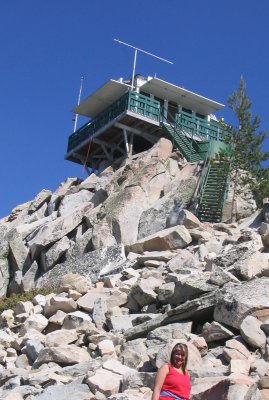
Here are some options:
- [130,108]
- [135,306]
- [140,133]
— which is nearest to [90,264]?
[135,306]

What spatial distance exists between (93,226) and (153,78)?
15.3m

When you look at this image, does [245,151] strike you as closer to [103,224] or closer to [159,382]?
[103,224]

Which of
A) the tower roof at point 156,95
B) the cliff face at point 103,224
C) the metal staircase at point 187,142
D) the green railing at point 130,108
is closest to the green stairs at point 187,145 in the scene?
the metal staircase at point 187,142

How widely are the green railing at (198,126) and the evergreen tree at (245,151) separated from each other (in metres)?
7.47

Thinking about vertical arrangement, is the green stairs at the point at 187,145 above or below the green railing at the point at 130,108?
below

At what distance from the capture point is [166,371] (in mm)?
6863

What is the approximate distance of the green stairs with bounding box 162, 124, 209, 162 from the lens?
97.8 feet

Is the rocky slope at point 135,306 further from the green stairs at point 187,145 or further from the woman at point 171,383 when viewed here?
the green stairs at point 187,145

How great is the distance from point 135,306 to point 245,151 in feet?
45.4

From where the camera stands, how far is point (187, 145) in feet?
102

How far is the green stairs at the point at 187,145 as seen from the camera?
97.8ft

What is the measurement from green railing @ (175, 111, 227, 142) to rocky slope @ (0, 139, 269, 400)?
1038 cm

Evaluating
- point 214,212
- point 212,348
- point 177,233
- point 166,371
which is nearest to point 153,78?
point 214,212

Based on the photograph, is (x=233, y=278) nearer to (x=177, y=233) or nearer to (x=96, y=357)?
(x=96, y=357)
